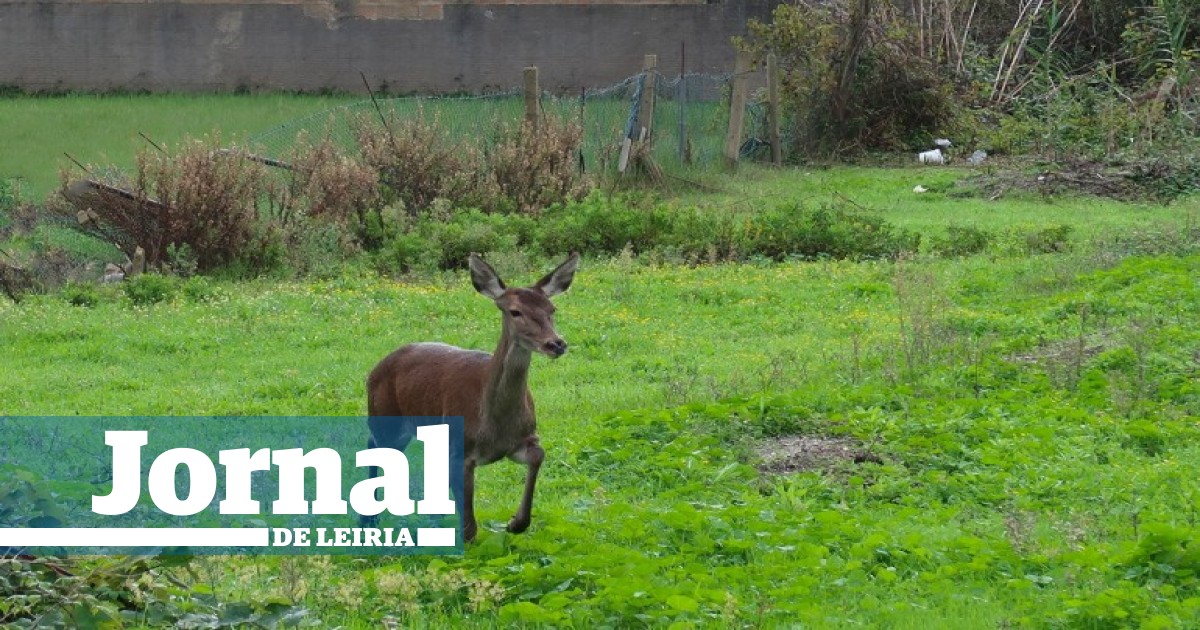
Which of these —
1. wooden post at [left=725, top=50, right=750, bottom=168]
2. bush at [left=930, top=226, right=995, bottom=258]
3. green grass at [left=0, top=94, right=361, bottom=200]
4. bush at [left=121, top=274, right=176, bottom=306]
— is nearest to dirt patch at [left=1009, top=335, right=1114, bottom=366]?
bush at [left=930, top=226, right=995, bottom=258]

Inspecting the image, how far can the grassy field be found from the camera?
6.75 m

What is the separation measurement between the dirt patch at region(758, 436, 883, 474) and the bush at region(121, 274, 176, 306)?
8124mm

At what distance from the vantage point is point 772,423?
1008 centimetres

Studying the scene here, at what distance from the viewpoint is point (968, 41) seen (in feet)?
101

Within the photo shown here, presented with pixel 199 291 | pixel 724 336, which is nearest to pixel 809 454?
pixel 724 336

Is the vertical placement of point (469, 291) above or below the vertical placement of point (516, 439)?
below

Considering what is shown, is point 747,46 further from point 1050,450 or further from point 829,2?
point 1050,450

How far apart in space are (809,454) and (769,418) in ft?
2.17

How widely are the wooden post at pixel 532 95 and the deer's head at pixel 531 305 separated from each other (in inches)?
546

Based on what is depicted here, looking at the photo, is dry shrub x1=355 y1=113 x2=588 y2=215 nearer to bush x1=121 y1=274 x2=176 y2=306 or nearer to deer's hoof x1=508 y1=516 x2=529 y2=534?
bush x1=121 y1=274 x2=176 y2=306

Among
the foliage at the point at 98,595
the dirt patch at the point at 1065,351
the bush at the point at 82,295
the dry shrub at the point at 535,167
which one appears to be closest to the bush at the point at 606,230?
the dry shrub at the point at 535,167

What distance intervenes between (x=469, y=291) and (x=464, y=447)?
26.7 ft

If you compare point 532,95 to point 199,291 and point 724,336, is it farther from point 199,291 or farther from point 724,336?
point 724,336

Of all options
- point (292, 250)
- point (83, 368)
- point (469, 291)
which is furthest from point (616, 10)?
point (83, 368)
